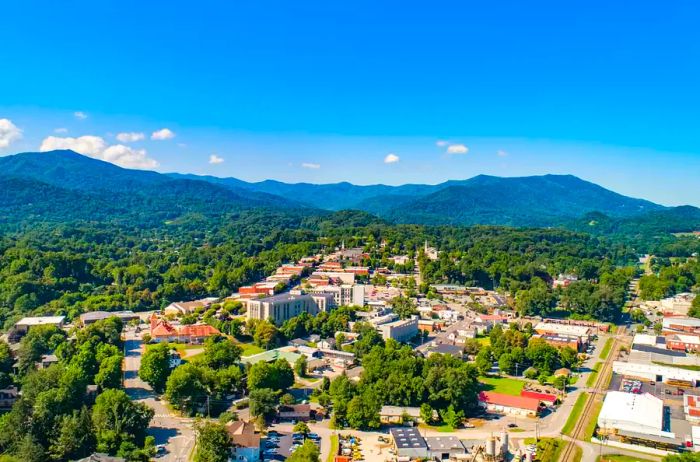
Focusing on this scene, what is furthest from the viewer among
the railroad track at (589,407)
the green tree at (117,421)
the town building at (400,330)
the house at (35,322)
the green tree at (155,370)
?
the town building at (400,330)

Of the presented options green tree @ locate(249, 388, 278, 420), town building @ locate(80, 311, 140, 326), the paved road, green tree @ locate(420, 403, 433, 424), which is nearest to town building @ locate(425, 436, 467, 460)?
green tree @ locate(420, 403, 433, 424)

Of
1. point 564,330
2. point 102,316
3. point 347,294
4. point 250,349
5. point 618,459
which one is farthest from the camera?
point 347,294

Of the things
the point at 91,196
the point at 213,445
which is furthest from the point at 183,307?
the point at 91,196

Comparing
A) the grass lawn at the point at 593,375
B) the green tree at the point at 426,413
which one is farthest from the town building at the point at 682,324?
the green tree at the point at 426,413

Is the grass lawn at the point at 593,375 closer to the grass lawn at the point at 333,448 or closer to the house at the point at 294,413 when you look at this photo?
the grass lawn at the point at 333,448

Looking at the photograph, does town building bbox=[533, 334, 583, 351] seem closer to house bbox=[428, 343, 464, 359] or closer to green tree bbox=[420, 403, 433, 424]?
house bbox=[428, 343, 464, 359]

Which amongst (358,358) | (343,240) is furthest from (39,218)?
(358,358)

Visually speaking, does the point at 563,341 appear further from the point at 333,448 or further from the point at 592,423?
the point at 333,448

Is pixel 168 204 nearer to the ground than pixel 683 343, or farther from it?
farther from it
